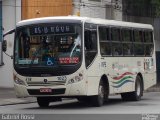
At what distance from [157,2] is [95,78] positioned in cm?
1912

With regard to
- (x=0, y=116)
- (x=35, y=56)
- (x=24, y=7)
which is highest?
(x=24, y=7)

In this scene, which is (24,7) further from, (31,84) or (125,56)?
(31,84)

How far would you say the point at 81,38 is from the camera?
71.3 feet

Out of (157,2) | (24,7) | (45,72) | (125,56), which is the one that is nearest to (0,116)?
(45,72)

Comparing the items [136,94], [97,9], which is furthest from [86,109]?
[97,9]

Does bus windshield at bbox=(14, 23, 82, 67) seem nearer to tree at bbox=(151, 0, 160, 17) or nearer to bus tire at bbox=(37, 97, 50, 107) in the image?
bus tire at bbox=(37, 97, 50, 107)

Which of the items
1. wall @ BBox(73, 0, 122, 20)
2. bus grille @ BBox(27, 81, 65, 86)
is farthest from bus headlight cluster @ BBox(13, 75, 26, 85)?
wall @ BBox(73, 0, 122, 20)

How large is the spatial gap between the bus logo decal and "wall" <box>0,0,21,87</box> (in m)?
10.6

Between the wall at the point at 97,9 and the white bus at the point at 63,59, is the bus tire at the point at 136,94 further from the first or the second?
the wall at the point at 97,9

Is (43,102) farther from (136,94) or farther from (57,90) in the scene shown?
(136,94)

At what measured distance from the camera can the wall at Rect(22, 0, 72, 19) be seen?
34469 millimetres

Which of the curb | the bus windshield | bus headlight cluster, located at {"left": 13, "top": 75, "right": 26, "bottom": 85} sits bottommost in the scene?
the curb

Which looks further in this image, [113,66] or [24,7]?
[24,7]

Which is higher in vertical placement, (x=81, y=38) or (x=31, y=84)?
(x=81, y=38)
